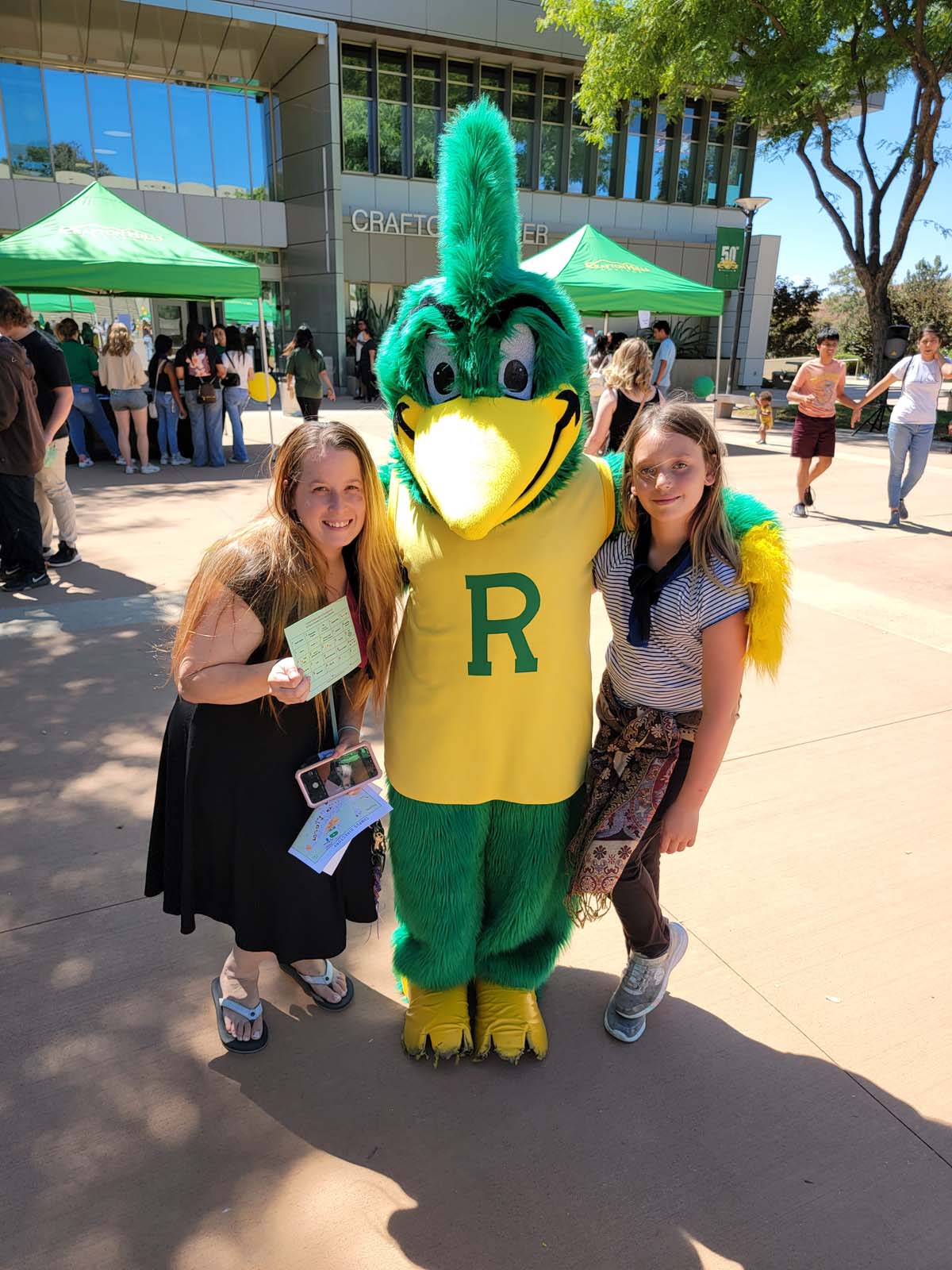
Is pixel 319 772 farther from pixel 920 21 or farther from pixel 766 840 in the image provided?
pixel 920 21

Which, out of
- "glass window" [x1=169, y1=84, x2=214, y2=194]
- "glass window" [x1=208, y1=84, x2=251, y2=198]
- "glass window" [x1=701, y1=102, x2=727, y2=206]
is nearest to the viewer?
"glass window" [x1=169, y1=84, x2=214, y2=194]

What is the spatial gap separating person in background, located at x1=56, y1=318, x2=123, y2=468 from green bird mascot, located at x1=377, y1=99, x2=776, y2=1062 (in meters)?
9.08

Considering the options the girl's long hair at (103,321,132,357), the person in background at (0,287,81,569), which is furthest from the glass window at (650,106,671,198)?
the person in background at (0,287,81,569)

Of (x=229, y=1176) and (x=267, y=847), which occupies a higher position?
(x=267, y=847)

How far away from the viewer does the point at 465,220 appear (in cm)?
199

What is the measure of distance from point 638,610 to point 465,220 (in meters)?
0.96

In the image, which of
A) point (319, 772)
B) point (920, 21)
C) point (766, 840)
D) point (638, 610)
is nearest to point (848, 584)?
point (766, 840)

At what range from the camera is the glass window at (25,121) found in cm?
1867

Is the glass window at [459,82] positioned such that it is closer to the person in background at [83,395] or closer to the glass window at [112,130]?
the glass window at [112,130]

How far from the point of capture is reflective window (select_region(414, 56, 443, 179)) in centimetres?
2078

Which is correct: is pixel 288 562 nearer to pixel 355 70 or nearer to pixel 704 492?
pixel 704 492

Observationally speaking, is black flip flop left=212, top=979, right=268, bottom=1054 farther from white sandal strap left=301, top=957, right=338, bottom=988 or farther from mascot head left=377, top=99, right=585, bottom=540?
mascot head left=377, top=99, right=585, bottom=540

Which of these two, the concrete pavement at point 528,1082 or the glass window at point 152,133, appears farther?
the glass window at point 152,133

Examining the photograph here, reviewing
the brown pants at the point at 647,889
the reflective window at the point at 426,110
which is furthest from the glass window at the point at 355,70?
the brown pants at the point at 647,889
